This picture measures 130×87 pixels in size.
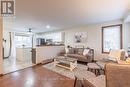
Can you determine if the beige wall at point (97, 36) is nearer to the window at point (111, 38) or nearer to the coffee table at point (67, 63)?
the window at point (111, 38)

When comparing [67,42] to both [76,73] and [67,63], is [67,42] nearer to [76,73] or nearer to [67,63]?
[67,63]

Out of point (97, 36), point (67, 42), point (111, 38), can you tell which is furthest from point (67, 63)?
point (67, 42)

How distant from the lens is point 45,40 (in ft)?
31.6

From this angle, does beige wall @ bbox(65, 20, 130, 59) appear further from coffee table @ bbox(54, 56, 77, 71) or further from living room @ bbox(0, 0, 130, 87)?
coffee table @ bbox(54, 56, 77, 71)

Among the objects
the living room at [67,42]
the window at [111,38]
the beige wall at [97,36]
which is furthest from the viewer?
the window at [111,38]

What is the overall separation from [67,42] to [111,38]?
329cm

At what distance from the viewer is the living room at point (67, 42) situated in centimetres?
314

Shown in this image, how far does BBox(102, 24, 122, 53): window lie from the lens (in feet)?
17.1

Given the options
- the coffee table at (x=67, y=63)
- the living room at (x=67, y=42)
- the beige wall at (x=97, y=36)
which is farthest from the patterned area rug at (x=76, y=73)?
the beige wall at (x=97, y=36)

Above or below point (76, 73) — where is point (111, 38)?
above

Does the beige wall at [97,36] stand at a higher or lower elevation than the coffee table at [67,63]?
higher

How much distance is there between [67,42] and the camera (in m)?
7.80

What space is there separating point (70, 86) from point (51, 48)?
13.0 ft

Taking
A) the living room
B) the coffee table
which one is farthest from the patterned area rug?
the coffee table
